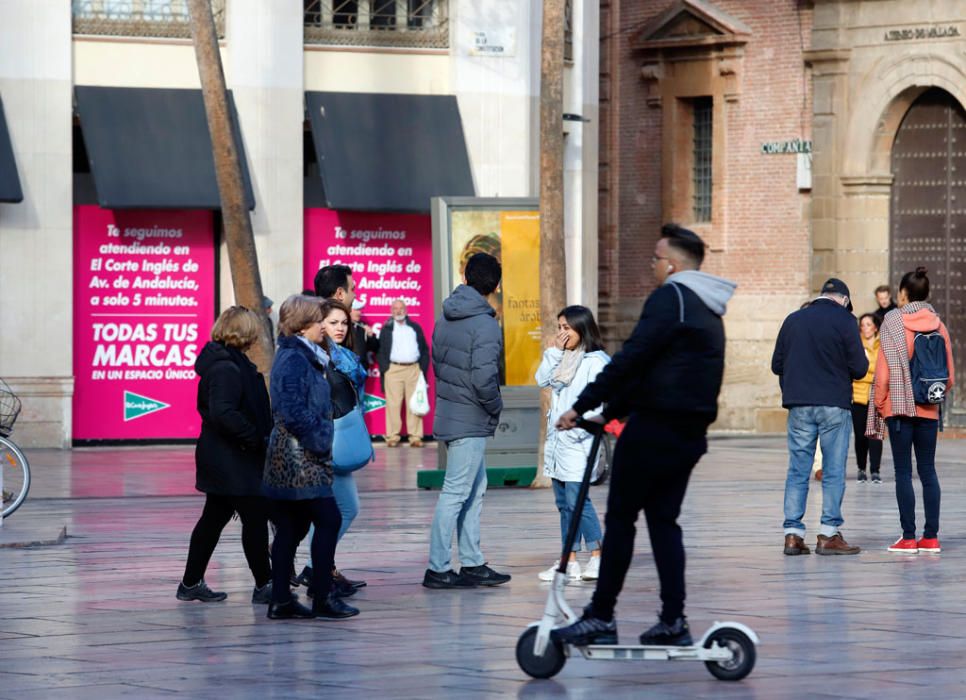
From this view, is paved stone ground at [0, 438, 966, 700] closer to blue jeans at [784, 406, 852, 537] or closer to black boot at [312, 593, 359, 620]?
black boot at [312, 593, 359, 620]

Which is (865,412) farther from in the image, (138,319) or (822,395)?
(138,319)

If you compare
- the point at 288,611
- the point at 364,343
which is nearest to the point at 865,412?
the point at 364,343

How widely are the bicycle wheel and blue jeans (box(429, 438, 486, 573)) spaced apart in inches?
187

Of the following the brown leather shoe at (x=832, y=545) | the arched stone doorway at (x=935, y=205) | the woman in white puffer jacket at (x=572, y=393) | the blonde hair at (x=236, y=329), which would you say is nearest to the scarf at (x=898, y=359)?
the brown leather shoe at (x=832, y=545)

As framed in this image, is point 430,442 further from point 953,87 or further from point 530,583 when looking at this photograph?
point 530,583

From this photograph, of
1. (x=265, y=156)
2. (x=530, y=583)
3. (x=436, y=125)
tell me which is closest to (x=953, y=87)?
(x=436, y=125)

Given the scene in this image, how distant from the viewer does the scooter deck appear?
831 cm

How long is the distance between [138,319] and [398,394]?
3.27 m

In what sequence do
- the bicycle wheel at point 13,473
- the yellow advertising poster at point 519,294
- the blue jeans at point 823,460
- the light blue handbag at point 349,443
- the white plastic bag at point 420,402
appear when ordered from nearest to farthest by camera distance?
the light blue handbag at point 349,443
the blue jeans at point 823,460
the bicycle wheel at point 13,473
the yellow advertising poster at point 519,294
the white plastic bag at point 420,402

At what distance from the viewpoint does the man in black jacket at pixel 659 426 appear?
8.66 metres

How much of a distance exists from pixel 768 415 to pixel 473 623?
20.7 m

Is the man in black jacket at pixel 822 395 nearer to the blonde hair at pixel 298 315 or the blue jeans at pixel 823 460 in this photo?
the blue jeans at pixel 823 460

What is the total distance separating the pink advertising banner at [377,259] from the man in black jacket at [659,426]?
1645cm

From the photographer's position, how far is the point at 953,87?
28656 mm
